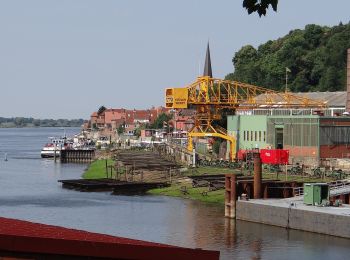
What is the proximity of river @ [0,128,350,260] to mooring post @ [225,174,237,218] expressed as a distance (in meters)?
0.78

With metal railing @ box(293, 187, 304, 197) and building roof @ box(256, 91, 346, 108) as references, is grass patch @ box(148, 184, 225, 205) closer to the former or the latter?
metal railing @ box(293, 187, 304, 197)

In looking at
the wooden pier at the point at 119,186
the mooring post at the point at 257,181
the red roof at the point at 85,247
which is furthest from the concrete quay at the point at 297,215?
the red roof at the point at 85,247

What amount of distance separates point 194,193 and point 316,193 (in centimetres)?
2749

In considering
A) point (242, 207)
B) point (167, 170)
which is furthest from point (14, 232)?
point (167, 170)

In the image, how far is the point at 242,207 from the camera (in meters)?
60.8

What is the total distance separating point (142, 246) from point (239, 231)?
1496 inches

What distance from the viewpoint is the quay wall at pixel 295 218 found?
51188 millimetres

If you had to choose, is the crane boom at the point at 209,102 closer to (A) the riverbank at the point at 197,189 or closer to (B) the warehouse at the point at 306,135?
(B) the warehouse at the point at 306,135

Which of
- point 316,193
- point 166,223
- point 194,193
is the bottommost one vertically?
point 166,223

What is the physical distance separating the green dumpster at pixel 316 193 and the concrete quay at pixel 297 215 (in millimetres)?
593

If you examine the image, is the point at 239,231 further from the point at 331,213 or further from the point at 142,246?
the point at 142,246

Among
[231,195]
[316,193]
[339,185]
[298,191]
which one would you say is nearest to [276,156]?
[298,191]

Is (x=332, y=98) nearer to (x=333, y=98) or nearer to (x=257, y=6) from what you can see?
(x=333, y=98)

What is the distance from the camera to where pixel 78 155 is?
182m
